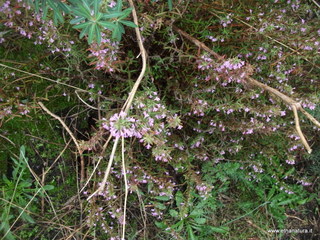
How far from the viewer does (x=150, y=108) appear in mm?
1941

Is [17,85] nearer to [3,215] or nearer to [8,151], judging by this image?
[8,151]

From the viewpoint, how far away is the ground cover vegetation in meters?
2.14

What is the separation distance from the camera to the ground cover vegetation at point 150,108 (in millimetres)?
2141

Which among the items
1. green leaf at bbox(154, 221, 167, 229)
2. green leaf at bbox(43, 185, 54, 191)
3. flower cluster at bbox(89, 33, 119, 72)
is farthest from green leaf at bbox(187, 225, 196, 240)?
flower cluster at bbox(89, 33, 119, 72)

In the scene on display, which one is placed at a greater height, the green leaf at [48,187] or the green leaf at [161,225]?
the green leaf at [48,187]

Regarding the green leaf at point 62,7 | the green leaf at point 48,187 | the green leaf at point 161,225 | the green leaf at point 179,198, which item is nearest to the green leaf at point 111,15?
the green leaf at point 62,7

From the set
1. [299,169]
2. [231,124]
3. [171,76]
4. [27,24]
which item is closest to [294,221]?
[299,169]

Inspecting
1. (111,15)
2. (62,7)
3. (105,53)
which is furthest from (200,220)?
(62,7)

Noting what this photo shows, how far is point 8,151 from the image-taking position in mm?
2676

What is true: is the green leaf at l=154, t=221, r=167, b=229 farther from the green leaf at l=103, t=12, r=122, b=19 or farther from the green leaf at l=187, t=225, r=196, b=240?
the green leaf at l=103, t=12, r=122, b=19

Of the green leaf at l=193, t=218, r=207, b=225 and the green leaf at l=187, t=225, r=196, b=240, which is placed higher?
the green leaf at l=193, t=218, r=207, b=225

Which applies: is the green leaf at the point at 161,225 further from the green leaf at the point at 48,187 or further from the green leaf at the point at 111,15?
the green leaf at the point at 111,15

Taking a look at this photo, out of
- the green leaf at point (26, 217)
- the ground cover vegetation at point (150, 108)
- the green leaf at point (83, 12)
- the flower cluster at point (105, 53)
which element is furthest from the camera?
the green leaf at point (26, 217)

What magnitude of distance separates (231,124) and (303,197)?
5.93 feet
